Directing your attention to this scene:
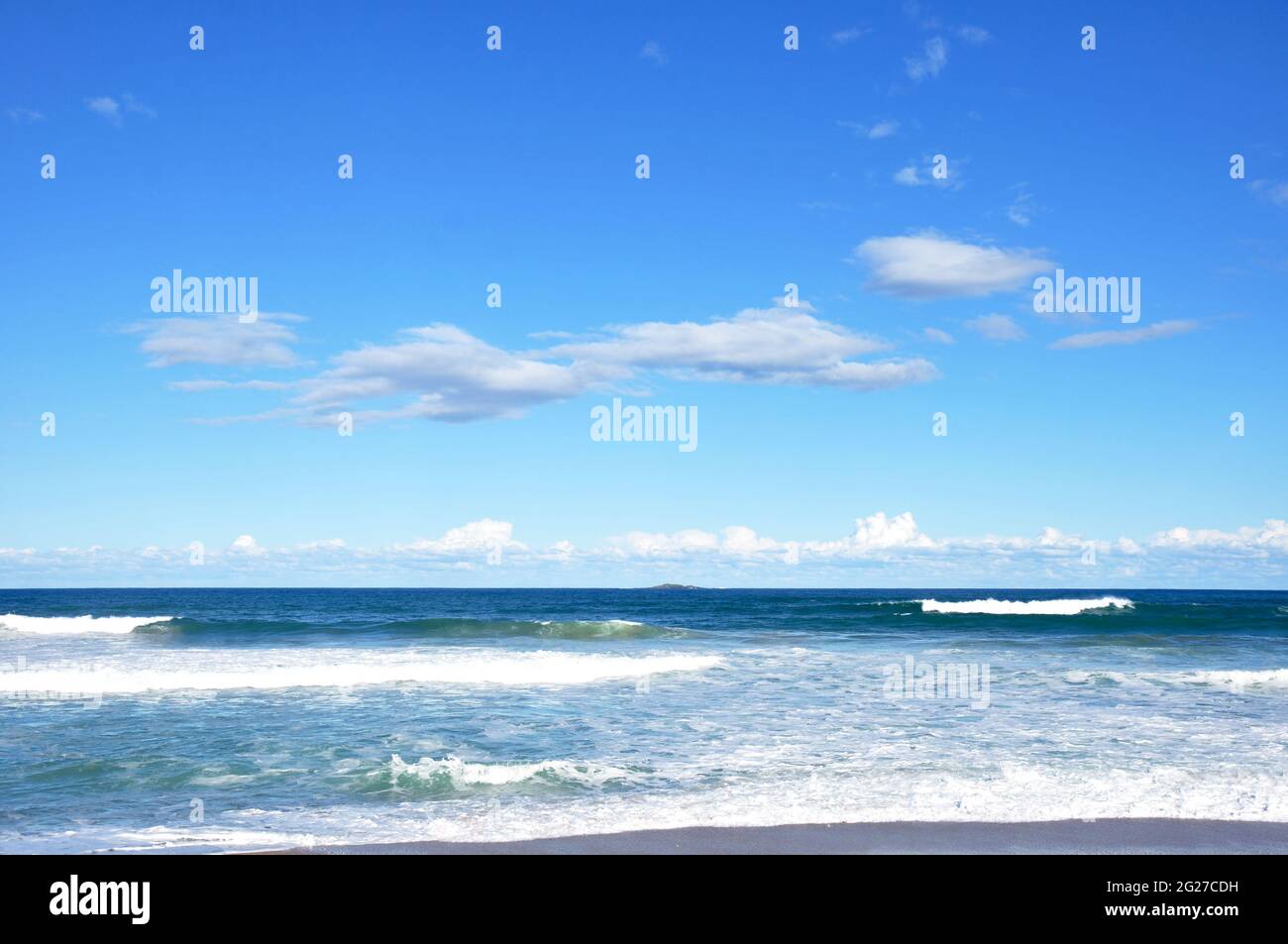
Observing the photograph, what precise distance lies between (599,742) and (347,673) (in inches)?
437

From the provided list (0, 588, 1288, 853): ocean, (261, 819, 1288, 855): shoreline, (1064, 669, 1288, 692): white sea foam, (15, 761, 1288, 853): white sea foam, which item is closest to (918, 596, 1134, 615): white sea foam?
(0, 588, 1288, 853): ocean

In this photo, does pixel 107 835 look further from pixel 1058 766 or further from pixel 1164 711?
pixel 1164 711

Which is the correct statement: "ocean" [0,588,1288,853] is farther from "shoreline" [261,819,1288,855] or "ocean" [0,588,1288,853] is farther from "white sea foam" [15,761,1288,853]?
"shoreline" [261,819,1288,855]

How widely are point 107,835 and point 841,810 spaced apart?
272 inches

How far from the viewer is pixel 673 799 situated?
31.4 ft

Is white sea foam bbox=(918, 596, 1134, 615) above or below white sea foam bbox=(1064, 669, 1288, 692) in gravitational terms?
below

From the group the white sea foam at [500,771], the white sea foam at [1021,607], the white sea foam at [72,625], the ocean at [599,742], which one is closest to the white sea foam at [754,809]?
the ocean at [599,742]

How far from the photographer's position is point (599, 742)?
→ 42.1 ft

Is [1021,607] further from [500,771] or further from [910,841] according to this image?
[910,841]

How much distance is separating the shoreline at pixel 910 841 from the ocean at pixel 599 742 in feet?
1.08

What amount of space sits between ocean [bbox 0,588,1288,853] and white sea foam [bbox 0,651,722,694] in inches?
5.2

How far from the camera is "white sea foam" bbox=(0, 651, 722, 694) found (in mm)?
19594

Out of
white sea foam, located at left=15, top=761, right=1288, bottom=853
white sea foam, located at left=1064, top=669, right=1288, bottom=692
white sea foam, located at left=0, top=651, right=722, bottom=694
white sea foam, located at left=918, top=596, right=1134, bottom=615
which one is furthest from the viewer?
white sea foam, located at left=918, top=596, right=1134, bottom=615
